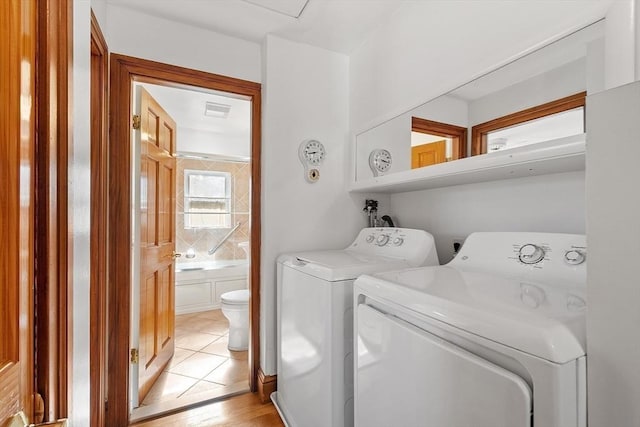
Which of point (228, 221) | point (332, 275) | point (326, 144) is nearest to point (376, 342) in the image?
point (332, 275)

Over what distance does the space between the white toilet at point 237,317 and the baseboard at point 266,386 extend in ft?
2.28

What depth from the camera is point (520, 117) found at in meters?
1.09

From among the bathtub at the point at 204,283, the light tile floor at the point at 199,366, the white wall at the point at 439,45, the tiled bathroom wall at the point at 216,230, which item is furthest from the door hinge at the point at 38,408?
the tiled bathroom wall at the point at 216,230

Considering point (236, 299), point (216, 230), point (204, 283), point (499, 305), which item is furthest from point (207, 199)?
point (499, 305)

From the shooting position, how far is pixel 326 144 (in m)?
2.06

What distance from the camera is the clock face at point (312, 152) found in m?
1.97

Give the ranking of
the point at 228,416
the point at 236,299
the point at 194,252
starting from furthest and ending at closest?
the point at 194,252, the point at 236,299, the point at 228,416

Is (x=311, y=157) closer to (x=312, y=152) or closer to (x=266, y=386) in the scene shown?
(x=312, y=152)

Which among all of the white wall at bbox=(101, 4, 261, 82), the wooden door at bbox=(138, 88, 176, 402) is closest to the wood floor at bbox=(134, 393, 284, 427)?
the wooden door at bbox=(138, 88, 176, 402)

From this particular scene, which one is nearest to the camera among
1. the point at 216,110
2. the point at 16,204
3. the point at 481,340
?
the point at 16,204

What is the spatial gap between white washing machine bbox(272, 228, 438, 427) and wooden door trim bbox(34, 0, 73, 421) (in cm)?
84

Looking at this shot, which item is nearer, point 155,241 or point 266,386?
point 266,386

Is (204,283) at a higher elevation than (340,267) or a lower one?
lower

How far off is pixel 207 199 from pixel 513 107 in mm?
4028
